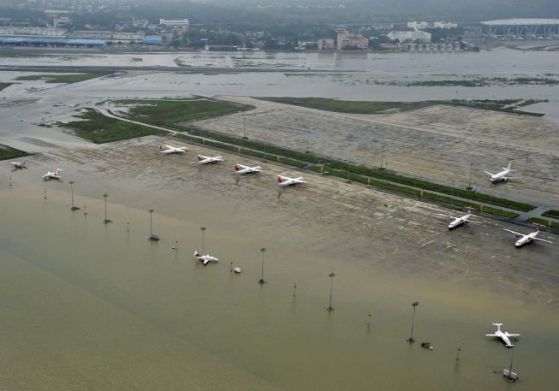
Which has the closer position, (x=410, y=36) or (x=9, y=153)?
(x=9, y=153)

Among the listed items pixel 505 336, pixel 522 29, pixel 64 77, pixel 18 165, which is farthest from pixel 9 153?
pixel 522 29

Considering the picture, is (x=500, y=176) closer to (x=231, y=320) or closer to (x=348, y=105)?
(x=231, y=320)

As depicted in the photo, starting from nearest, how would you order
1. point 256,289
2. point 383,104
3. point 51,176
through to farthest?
point 256,289 < point 51,176 < point 383,104

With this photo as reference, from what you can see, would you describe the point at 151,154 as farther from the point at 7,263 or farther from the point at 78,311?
the point at 78,311

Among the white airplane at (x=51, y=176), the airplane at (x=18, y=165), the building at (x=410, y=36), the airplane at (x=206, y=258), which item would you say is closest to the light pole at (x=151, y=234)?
the airplane at (x=206, y=258)

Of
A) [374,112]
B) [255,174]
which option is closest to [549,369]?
[255,174]

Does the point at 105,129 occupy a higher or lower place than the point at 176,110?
lower

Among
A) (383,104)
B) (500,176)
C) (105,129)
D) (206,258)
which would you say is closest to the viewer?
(206,258)
